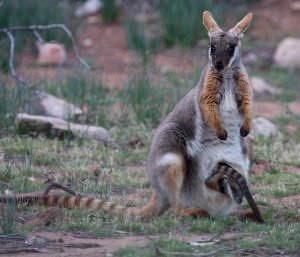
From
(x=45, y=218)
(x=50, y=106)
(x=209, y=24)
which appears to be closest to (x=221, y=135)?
(x=209, y=24)

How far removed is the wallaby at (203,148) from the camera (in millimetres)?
6496

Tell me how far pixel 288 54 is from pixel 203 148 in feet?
29.9

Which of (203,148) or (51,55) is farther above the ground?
(51,55)

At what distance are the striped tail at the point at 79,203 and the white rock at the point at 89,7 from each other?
41.1ft

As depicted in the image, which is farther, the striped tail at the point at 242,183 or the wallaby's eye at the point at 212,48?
the wallaby's eye at the point at 212,48

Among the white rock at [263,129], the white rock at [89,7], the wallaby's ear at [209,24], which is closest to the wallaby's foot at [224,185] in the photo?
the wallaby's ear at [209,24]

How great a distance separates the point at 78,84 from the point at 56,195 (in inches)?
166

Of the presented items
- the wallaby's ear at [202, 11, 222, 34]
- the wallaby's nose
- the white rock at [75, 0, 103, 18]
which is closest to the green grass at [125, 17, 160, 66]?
the white rock at [75, 0, 103, 18]

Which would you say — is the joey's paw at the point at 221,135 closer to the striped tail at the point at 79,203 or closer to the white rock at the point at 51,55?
the striped tail at the point at 79,203

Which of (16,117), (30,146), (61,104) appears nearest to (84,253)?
Result: (30,146)

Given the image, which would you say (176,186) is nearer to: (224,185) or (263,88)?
(224,185)

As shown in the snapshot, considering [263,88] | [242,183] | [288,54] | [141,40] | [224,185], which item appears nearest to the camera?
[242,183]

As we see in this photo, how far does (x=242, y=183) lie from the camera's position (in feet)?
20.6

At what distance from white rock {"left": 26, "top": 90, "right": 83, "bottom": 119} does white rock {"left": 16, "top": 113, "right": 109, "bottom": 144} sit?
467 millimetres
